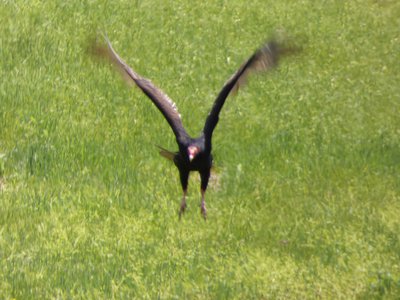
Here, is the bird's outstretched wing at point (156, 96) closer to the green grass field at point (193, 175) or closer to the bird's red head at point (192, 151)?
the bird's red head at point (192, 151)

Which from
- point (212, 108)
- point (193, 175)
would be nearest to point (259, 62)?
point (212, 108)

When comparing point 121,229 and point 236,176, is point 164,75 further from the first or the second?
point 121,229

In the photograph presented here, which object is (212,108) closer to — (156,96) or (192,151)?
(192,151)

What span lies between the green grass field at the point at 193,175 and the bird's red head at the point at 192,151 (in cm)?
125

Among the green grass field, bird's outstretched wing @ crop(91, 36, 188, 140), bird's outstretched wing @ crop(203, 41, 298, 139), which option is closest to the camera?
bird's outstretched wing @ crop(203, 41, 298, 139)

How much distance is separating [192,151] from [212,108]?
0.42m

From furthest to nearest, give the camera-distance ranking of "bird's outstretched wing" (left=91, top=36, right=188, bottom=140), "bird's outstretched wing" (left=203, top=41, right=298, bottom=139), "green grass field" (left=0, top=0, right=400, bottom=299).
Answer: "green grass field" (left=0, top=0, right=400, bottom=299) < "bird's outstretched wing" (left=91, top=36, right=188, bottom=140) < "bird's outstretched wing" (left=203, top=41, right=298, bottom=139)

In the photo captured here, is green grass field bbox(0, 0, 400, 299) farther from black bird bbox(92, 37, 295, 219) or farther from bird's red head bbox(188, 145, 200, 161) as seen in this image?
bird's red head bbox(188, 145, 200, 161)

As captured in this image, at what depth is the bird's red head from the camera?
7.45 m

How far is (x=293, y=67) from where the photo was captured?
15.8 m

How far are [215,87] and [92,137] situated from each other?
10.3ft

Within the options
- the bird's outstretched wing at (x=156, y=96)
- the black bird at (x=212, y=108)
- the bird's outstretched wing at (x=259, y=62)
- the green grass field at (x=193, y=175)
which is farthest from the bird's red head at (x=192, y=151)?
the green grass field at (x=193, y=175)

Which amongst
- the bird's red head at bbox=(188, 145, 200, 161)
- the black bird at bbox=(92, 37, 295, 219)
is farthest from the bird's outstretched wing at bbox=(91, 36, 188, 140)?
the bird's red head at bbox=(188, 145, 200, 161)

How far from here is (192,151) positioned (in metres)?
7.48
